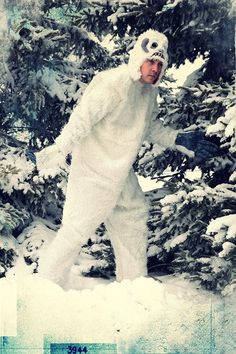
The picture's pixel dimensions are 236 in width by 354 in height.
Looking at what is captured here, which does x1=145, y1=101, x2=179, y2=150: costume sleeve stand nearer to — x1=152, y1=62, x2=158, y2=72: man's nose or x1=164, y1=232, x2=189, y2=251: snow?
x1=152, y1=62, x2=158, y2=72: man's nose

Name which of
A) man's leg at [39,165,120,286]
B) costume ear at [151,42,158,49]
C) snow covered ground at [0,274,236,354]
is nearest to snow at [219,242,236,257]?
snow covered ground at [0,274,236,354]

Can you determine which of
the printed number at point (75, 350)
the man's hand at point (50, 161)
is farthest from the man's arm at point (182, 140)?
the printed number at point (75, 350)

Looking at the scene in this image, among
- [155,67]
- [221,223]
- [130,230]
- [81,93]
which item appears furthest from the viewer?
[81,93]

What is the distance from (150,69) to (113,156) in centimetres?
42

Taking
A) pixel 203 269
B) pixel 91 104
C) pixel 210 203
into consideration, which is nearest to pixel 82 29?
pixel 91 104

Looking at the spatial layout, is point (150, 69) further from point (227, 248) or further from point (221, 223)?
point (227, 248)

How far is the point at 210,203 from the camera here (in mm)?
3270

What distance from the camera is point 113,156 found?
10.9ft

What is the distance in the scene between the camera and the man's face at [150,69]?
324cm

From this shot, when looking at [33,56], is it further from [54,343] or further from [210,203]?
[54,343]

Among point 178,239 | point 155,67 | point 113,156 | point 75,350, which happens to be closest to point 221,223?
point 178,239

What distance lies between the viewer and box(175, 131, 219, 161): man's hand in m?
3.44

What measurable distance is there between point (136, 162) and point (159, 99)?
32 centimetres

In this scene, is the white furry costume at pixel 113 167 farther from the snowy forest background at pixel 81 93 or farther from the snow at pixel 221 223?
the snow at pixel 221 223
